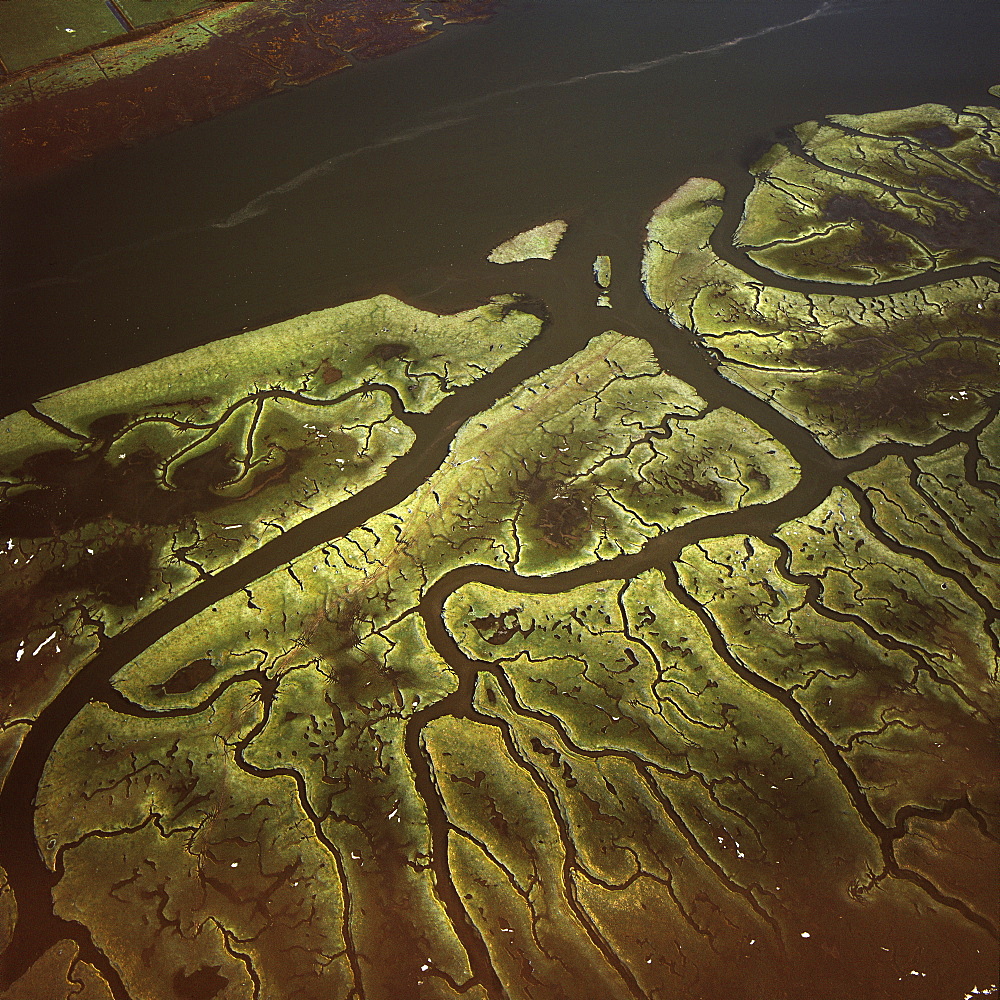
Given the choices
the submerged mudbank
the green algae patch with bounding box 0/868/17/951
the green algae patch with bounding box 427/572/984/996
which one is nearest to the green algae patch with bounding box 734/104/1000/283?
the green algae patch with bounding box 427/572/984/996

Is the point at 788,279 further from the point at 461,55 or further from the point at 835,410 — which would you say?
the point at 461,55

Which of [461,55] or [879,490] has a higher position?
[461,55]

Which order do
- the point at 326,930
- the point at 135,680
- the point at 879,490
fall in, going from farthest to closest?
the point at 879,490, the point at 135,680, the point at 326,930

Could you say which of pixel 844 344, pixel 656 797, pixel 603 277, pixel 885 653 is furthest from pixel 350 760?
pixel 844 344

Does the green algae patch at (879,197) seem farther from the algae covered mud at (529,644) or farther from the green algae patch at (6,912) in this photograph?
the green algae patch at (6,912)

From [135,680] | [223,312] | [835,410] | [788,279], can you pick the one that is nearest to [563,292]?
[788,279]

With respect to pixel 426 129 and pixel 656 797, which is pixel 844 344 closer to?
pixel 656 797

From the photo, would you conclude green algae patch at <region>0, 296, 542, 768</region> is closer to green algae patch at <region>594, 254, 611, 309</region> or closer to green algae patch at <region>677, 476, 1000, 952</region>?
green algae patch at <region>594, 254, 611, 309</region>
